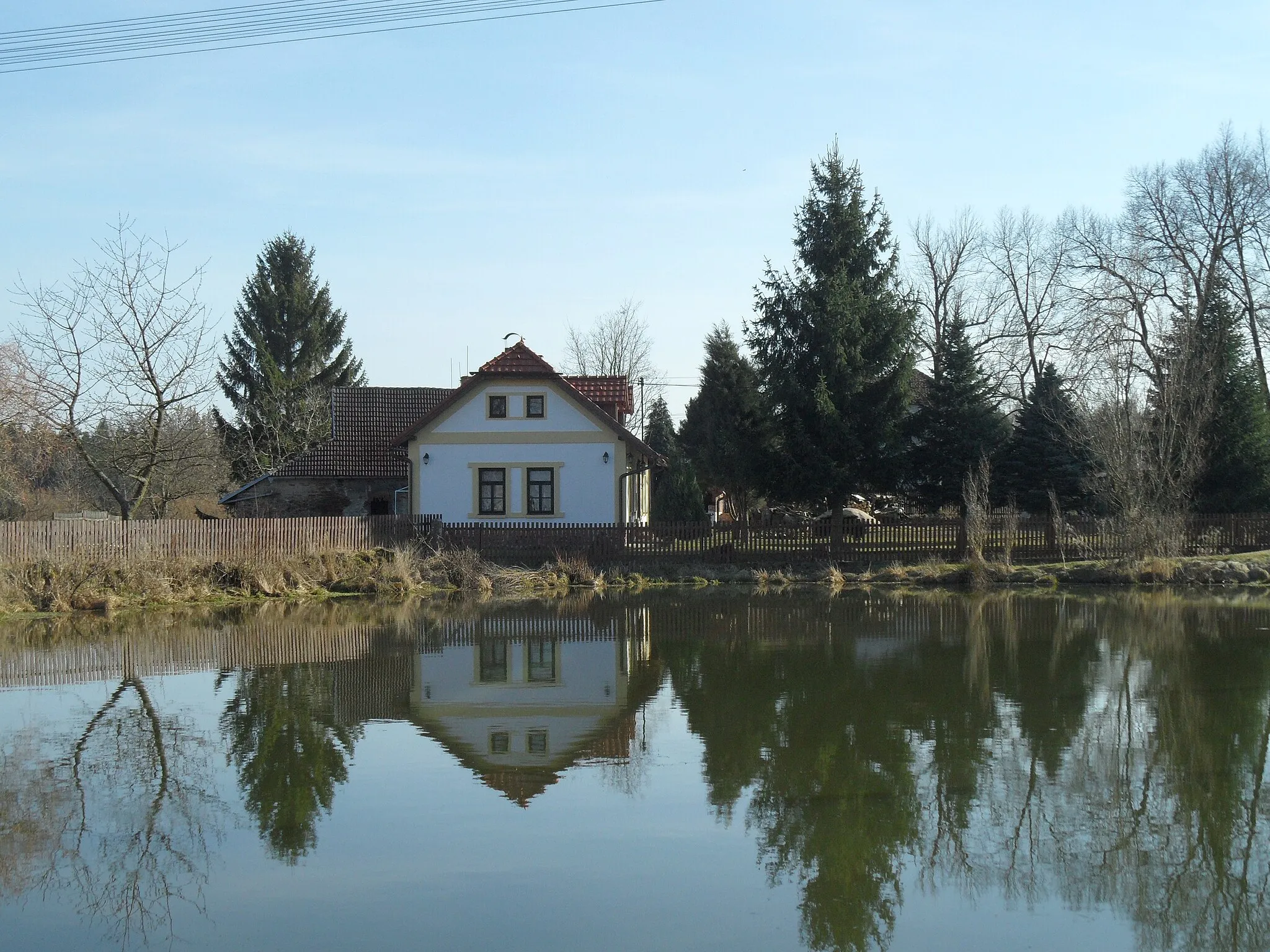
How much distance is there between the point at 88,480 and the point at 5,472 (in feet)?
77.2

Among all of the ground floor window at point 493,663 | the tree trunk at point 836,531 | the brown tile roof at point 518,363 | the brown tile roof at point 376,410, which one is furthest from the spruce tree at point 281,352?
the ground floor window at point 493,663

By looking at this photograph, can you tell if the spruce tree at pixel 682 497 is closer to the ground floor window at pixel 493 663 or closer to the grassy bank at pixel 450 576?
the grassy bank at pixel 450 576

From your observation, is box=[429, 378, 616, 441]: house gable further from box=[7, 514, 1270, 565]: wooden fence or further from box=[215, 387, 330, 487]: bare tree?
box=[215, 387, 330, 487]: bare tree

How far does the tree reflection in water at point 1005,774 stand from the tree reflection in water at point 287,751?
3.05m

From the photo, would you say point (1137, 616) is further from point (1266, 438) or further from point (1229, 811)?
point (1266, 438)

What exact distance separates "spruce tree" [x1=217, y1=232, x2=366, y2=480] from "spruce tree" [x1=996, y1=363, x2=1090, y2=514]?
87.2 ft

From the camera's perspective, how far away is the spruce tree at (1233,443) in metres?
33.6

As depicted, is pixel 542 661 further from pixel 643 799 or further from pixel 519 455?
pixel 519 455

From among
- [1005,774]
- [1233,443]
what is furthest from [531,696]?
[1233,443]

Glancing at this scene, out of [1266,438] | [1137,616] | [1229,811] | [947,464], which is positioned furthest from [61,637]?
[1266,438]

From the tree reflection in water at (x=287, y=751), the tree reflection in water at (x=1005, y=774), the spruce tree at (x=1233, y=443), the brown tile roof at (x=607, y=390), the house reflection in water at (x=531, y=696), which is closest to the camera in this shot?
the tree reflection in water at (x=1005, y=774)

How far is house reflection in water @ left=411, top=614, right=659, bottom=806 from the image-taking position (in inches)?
398

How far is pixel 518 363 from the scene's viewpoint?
33.7m

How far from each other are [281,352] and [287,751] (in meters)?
42.0
